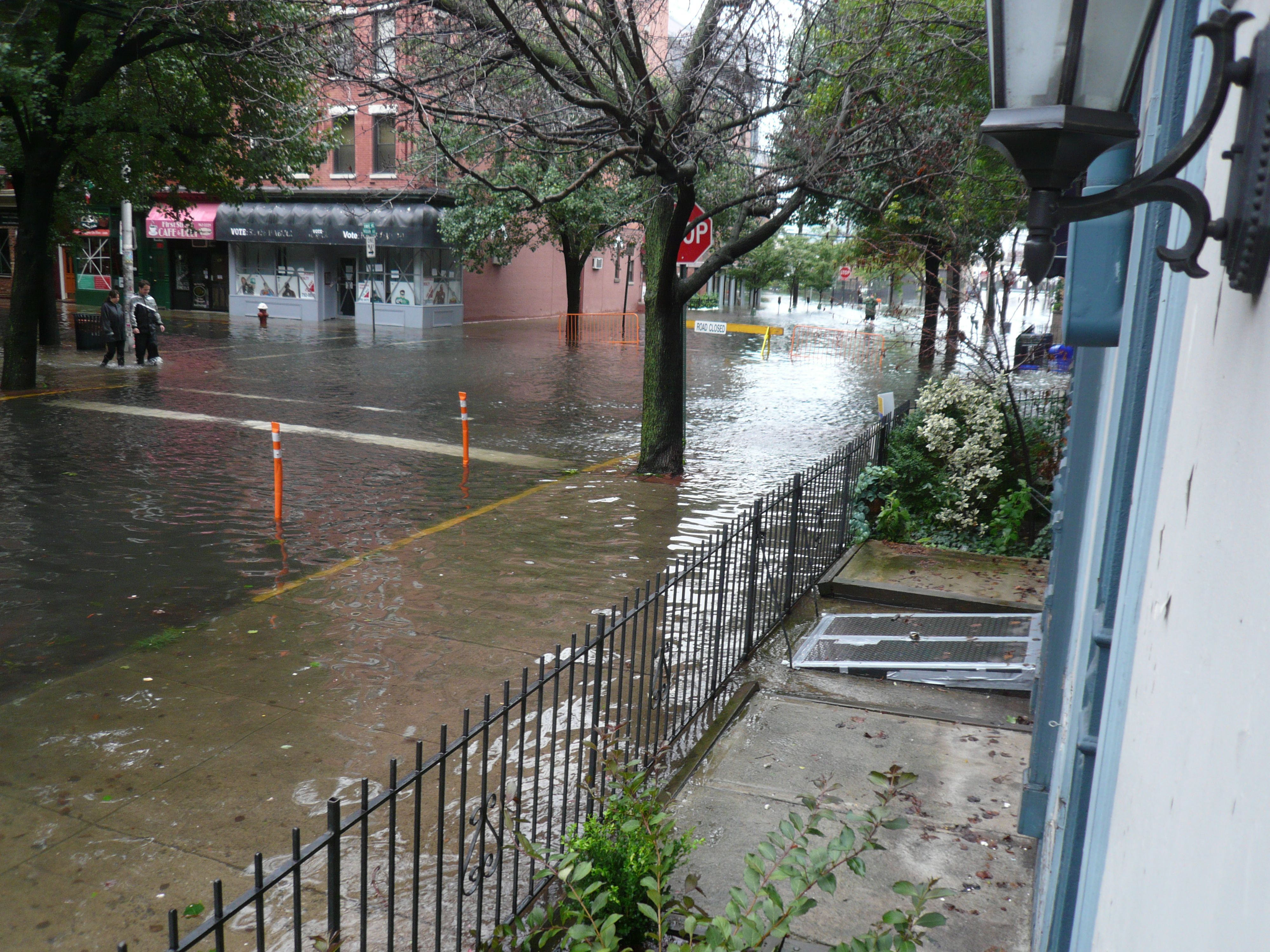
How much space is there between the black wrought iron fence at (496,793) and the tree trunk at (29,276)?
1443 cm

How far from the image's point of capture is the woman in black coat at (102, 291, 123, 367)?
20703 millimetres

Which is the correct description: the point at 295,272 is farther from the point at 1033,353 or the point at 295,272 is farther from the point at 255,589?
the point at 255,589

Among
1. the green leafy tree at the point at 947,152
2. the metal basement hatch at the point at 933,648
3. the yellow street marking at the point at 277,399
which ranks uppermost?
the green leafy tree at the point at 947,152

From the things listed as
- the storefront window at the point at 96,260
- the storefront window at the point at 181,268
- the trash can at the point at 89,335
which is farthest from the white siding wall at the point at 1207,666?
the storefront window at the point at 96,260

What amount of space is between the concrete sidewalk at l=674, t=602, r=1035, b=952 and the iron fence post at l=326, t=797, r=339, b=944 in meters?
1.57

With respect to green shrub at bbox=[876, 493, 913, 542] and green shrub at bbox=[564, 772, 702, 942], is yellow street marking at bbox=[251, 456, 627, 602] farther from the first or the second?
green shrub at bbox=[564, 772, 702, 942]

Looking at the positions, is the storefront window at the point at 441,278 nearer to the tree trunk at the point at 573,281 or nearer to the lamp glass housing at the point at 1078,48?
the tree trunk at the point at 573,281

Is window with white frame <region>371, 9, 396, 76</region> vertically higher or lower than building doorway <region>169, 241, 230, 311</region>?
higher

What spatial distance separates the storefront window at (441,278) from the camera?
36.4 meters

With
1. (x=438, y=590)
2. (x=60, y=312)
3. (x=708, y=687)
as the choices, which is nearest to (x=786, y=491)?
(x=708, y=687)

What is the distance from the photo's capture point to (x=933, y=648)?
6.66 metres

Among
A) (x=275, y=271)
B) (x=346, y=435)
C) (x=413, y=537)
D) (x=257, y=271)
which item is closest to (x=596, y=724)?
(x=413, y=537)

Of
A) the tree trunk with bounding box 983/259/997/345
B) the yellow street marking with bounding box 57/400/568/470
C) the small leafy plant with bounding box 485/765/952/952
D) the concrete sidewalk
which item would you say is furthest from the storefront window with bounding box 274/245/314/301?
the small leafy plant with bounding box 485/765/952/952

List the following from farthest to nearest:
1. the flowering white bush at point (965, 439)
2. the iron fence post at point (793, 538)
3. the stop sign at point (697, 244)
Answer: the stop sign at point (697, 244)
the flowering white bush at point (965, 439)
the iron fence post at point (793, 538)
